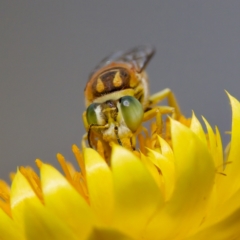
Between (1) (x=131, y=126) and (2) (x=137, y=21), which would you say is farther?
(2) (x=137, y=21)

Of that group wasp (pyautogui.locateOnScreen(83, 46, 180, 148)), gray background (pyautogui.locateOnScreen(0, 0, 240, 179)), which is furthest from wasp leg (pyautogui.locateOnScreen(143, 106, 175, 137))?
gray background (pyautogui.locateOnScreen(0, 0, 240, 179))

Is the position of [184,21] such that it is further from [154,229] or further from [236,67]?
[154,229]

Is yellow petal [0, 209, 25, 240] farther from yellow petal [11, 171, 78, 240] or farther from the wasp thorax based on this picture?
the wasp thorax

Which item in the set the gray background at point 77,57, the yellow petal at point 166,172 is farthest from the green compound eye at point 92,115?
the gray background at point 77,57

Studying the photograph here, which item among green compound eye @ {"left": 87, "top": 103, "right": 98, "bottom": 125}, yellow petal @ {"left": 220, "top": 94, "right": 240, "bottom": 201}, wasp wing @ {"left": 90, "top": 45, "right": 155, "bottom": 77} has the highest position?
wasp wing @ {"left": 90, "top": 45, "right": 155, "bottom": 77}

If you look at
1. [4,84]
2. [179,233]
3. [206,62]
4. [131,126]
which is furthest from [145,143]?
[4,84]

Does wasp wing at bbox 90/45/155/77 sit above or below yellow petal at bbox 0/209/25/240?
above

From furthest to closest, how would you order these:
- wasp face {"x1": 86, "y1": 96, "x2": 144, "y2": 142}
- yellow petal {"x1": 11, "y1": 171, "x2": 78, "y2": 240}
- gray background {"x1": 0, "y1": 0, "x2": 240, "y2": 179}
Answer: gray background {"x1": 0, "y1": 0, "x2": 240, "y2": 179}, wasp face {"x1": 86, "y1": 96, "x2": 144, "y2": 142}, yellow petal {"x1": 11, "y1": 171, "x2": 78, "y2": 240}
